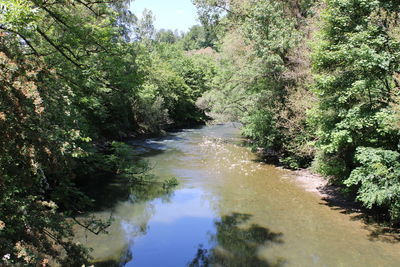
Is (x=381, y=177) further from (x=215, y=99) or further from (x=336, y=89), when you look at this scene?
(x=215, y=99)

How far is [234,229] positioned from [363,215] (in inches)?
186

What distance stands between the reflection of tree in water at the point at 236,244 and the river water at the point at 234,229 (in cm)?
3

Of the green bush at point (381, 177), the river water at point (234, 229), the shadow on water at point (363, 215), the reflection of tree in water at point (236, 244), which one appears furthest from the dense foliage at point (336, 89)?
the reflection of tree in water at point (236, 244)

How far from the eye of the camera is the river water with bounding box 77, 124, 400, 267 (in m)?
8.68

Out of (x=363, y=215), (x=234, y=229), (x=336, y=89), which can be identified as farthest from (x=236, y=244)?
(x=336, y=89)

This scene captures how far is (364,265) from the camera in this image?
27.1 feet

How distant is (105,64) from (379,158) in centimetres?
981

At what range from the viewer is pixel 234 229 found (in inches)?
417

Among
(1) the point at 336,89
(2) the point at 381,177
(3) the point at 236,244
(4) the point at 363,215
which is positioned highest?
(1) the point at 336,89

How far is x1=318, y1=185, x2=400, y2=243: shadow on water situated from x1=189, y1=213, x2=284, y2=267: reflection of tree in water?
10.00 feet

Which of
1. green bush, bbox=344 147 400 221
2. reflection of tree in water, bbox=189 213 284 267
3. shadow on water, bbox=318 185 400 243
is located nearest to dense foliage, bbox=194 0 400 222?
green bush, bbox=344 147 400 221

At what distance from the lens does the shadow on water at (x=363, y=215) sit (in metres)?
9.73

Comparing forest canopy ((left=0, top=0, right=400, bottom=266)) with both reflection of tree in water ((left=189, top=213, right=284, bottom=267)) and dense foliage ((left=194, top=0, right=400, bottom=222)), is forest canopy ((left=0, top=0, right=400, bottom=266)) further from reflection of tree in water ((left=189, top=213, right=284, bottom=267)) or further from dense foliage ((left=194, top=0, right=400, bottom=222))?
reflection of tree in water ((left=189, top=213, right=284, bottom=267))

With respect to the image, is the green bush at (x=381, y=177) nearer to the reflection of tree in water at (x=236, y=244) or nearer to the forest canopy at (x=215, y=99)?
the forest canopy at (x=215, y=99)
